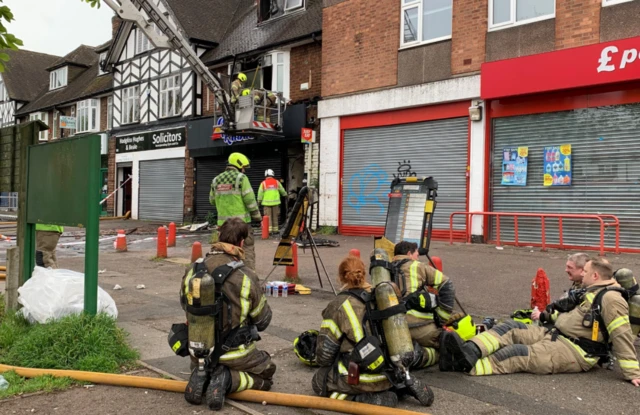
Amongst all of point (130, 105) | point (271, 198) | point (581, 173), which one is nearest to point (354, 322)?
point (581, 173)

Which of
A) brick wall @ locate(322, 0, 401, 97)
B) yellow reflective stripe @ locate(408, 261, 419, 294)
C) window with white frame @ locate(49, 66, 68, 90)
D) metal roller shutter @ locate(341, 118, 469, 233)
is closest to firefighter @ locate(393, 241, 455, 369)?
yellow reflective stripe @ locate(408, 261, 419, 294)

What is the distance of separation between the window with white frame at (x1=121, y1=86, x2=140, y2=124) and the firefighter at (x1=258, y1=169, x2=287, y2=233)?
12.5m

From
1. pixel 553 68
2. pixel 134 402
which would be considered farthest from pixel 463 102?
pixel 134 402

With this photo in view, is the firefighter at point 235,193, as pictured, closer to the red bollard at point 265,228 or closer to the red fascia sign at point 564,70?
the red fascia sign at point 564,70

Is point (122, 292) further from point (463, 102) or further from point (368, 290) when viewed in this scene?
point (463, 102)

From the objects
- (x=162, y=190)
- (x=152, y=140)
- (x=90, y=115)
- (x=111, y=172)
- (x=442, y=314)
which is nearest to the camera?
(x=442, y=314)

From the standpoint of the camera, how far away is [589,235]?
1191cm

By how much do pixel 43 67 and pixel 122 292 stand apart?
136 feet

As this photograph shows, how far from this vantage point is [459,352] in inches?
184

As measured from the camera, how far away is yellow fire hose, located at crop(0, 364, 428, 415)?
375 centimetres

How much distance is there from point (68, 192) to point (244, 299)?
2402 millimetres

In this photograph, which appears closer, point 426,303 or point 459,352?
point 459,352

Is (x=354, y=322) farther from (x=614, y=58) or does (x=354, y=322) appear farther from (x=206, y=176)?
(x=206, y=176)

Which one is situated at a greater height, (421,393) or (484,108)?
(484,108)
